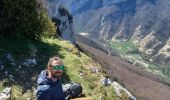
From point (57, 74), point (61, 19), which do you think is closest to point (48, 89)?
point (57, 74)

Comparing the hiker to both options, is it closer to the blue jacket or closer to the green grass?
the blue jacket

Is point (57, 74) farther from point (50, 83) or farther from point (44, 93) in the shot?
point (44, 93)

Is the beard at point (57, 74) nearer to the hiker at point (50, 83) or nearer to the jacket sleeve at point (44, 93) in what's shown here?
the hiker at point (50, 83)

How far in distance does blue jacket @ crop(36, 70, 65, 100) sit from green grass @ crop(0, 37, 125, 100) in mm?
8112

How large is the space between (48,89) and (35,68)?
11.1 metres

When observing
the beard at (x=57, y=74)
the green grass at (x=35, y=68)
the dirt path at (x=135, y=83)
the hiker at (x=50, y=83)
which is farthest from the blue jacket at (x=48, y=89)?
the dirt path at (x=135, y=83)

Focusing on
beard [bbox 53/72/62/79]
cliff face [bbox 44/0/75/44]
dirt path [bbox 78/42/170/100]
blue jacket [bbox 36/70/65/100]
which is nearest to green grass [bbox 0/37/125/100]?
blue jacket [bbox 36/70/65/100]

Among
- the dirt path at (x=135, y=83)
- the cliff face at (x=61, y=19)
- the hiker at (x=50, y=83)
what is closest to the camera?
the hiker at (x=50, y=83)

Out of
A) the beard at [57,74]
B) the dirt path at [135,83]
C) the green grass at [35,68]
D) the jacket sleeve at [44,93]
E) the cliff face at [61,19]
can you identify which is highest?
the dirt path at [135,83]

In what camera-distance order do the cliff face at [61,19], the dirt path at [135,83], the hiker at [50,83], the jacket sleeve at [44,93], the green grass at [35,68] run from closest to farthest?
the hiker at [50,83] < the jacket sleeve at [44,93] < the green grass at [35,68] < the cliff face at [61,19] < the dirt path at [135,83]

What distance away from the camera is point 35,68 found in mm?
21844

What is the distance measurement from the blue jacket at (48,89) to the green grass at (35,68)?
8112 mm

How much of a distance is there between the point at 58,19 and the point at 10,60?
16.6 m

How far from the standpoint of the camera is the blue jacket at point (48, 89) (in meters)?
10.9
